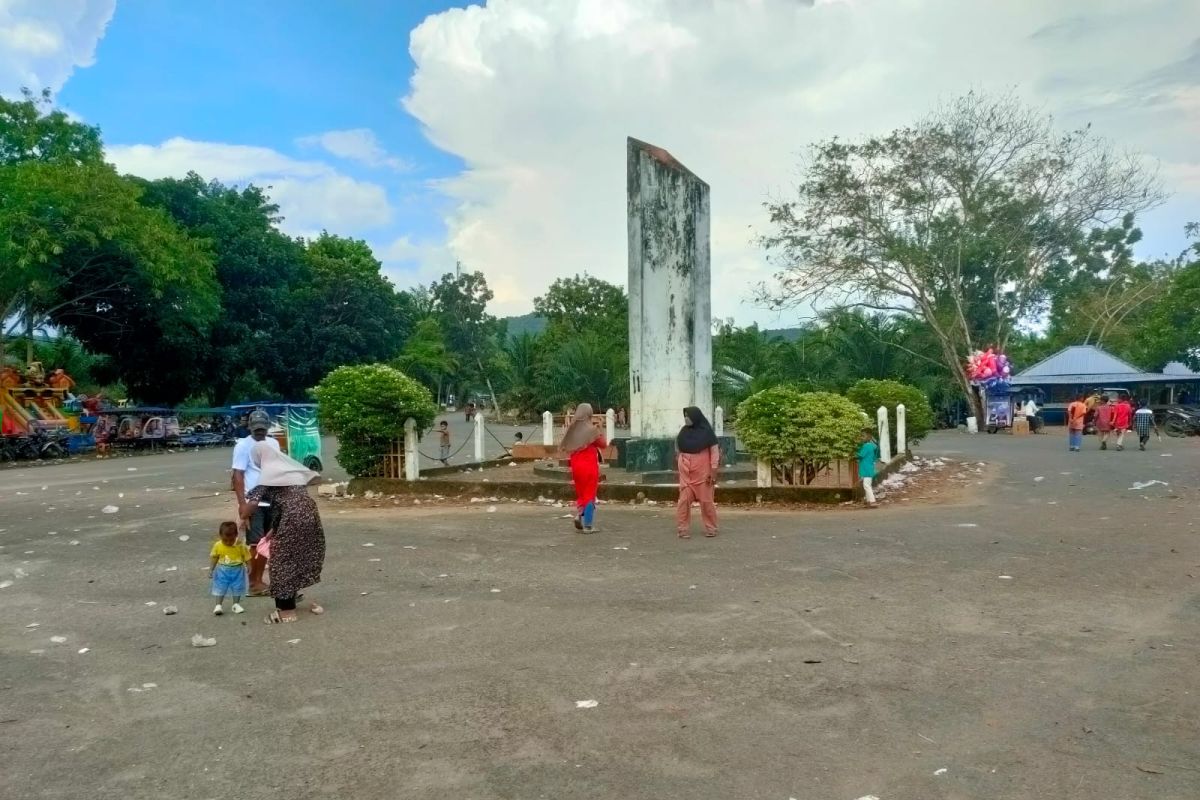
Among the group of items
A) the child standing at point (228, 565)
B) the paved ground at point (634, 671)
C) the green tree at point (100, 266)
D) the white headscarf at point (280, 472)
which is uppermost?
the green tree at point (100, 266)

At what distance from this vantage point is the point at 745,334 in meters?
43.1

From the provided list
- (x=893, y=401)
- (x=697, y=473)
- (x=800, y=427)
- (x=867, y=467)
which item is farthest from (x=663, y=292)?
(x=893, y=401)

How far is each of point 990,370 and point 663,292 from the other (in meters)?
23.7

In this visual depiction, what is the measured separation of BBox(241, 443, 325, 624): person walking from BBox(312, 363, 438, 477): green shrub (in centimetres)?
750

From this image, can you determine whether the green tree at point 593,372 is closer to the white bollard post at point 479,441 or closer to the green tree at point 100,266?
the green tree at point 100,266

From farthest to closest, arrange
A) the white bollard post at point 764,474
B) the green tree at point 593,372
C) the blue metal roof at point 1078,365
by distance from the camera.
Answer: the green tree at point 593,372
the blue metal roof at point 1078,365
the white bollard post at point 764,474

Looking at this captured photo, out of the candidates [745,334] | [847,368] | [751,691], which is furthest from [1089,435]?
[751,691]

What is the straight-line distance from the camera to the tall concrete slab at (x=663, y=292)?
14633 millimetres

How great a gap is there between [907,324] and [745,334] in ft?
24.1

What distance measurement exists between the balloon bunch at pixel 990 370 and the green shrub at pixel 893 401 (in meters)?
15.4

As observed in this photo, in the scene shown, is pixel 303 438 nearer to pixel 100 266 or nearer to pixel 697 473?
pixel 697 473

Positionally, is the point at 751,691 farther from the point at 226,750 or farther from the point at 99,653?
the point at 99,653

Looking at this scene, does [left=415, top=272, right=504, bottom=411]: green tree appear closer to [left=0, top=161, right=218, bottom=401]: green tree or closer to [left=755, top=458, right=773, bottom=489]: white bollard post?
[left=0, top=161, right=218, bottom=401]: green tree

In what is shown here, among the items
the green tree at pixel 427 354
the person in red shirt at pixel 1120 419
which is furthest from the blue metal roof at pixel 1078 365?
the green tree at pixel 427 354
